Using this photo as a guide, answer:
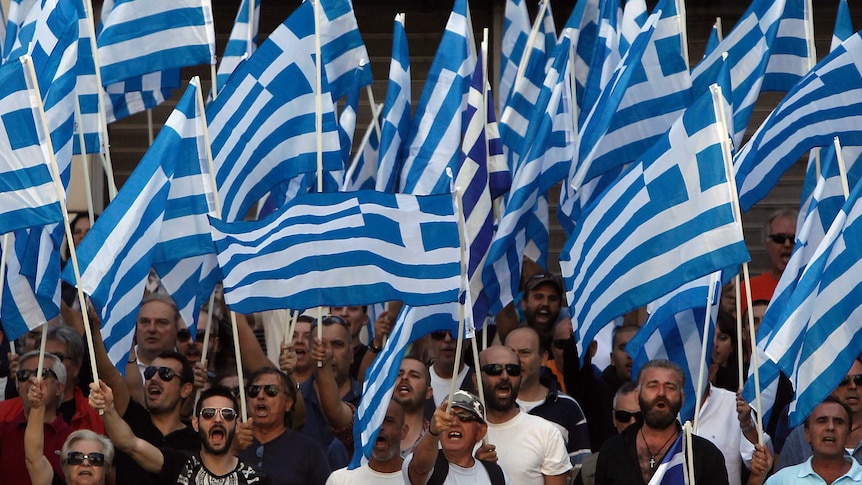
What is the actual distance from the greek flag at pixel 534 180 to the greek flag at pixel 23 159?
271 cm

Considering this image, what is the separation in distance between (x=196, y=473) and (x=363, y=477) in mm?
846

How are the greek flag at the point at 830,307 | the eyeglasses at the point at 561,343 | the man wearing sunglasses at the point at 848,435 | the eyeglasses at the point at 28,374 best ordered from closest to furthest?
1. the greek flag at the point at 830,307
2. the eyeglasses at the point at 28,374
3. the man wearing sunglasses at the point at 848,435
4. the eyeglasses at the point at 561,343

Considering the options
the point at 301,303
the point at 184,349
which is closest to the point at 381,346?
the point at 184,349

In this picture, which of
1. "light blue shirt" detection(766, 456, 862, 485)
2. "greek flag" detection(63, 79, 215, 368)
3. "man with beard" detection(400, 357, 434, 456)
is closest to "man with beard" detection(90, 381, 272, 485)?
"greek flag" detection(63, 79, 215, 368)

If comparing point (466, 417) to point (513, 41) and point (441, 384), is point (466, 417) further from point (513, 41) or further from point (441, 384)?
point (513, 41)

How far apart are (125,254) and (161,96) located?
11.0ft

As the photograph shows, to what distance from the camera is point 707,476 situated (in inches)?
364

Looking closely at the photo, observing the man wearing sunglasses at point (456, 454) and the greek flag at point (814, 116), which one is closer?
the man wearing sunglasses at point (456, 454)

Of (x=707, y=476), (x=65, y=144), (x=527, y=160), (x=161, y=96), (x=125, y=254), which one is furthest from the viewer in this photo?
(x=161, y=96)

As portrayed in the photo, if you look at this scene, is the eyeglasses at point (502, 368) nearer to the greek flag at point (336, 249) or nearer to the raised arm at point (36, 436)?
the greek flag at point (336, 249)

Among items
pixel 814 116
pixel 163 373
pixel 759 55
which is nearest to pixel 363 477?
pixel 163 373

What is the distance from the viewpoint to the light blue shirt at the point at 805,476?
9.38 meters

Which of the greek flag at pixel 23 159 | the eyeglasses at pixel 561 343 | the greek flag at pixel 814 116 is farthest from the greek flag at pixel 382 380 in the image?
the greek flag at pixel 814 116

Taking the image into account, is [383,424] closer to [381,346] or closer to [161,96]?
[381,346]
